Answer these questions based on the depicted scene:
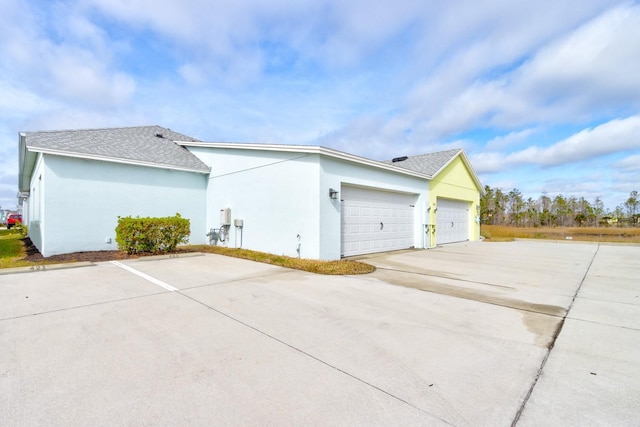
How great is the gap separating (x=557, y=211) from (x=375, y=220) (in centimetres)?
4079

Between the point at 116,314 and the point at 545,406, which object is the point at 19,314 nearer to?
the point at 116,314

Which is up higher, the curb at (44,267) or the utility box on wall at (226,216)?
the utility box on wall at (226,216)

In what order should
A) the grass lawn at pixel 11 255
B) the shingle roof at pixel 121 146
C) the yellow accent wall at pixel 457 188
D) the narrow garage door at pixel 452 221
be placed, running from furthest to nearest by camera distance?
the narrow garage door at pixel 452 221
the yellow accent wall at pixel 457 188
the shingle roof at pixel 121 146
the grass lawn at pixel 11 255

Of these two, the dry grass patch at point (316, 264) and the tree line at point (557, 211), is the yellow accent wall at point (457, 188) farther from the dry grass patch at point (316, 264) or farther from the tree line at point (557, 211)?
the tree line at point (557, 211)

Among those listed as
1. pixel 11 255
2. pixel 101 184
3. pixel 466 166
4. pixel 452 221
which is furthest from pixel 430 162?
pixel 11 255

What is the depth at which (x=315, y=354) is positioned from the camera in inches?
112

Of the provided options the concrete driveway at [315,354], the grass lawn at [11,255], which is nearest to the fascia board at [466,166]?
the concrete driveway at [315,354]

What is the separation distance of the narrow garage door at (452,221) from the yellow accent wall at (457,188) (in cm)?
37

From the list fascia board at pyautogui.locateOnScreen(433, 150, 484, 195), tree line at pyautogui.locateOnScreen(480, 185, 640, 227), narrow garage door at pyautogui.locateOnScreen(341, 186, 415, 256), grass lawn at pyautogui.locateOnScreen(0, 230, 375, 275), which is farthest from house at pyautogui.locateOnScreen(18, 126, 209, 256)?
tree line at pyautogui.locateOnScreen(480, 185, 640, 227)

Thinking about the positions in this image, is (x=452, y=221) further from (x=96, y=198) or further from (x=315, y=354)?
(x=96, y=198)

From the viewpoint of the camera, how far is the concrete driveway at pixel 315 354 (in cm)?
201

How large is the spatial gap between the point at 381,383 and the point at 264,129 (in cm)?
2800

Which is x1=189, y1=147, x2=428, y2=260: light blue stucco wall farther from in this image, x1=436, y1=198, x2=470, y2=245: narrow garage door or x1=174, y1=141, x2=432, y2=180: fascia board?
x1=436, y1=198, x2=470, y2=245: narrow garage door

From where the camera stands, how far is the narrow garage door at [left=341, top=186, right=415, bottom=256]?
Result: 9.61 m
